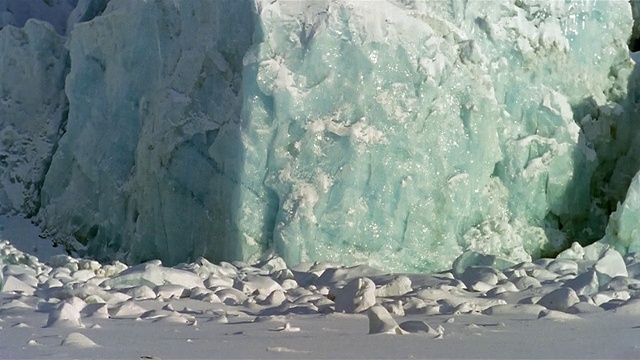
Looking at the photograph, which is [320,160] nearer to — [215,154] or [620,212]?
[215,154]

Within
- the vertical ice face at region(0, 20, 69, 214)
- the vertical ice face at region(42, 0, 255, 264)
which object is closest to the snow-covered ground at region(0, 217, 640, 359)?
the vertical ice face at region(42, 0, 255, 264)

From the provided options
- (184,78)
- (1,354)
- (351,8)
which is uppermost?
(351,8)

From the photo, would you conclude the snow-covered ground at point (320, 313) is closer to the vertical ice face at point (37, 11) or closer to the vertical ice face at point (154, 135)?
the vertical ice face at point (154, 135)

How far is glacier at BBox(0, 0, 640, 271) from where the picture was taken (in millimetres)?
6418

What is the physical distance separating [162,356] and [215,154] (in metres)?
3.88

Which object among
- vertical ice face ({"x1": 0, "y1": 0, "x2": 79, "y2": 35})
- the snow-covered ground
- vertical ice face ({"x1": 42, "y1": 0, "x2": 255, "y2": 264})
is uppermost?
vertical ice face ({"x1": 0, "y1": 0, "x2": 79, "y2": 35})

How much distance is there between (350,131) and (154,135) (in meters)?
1.78

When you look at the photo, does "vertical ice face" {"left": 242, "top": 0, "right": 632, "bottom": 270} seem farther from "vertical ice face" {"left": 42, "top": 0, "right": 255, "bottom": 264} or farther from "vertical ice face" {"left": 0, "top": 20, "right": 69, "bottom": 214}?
"vertical ice face" {"left": 0, "top": 20, "right": 69, "bottom": 214}

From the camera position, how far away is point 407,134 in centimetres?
651

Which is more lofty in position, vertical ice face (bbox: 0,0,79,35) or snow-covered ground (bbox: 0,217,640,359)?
vertical ice face (bbox: 0,0,79,35)

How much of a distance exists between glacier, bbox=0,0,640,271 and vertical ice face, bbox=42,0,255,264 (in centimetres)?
2

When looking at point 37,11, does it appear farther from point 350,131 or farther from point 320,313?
point 320,313

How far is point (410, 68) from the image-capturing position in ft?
21.5

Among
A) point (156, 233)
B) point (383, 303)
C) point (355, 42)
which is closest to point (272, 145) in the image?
point (355, 42)
